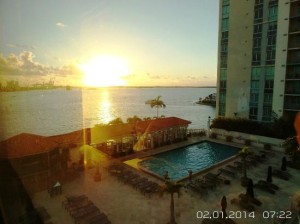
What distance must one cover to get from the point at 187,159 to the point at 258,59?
17.9 m

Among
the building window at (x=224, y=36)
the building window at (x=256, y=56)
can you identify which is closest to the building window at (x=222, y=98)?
the building window at (x=256, y=56)

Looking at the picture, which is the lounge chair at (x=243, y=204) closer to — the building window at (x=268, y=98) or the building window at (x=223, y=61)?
the building window at (x=268, y=98)

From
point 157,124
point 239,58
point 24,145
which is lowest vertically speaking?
point 157,124

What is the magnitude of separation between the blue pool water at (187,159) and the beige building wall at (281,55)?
368 inches

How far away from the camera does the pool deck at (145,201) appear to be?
1195 cm

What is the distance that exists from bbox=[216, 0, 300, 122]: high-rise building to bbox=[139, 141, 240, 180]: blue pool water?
879 centimetres

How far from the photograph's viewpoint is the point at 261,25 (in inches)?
1162

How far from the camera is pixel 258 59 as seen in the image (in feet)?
99.7

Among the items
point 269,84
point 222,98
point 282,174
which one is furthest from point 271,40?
point 282,174

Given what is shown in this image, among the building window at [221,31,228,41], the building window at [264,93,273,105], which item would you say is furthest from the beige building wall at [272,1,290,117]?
the building window at [221,31,228,41]

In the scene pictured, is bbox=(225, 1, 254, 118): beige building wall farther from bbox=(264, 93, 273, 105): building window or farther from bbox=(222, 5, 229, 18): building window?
bbox=(264, 93, 273, 105): building window

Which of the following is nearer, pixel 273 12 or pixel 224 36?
pixel 273 12

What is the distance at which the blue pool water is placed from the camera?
19.6 metres

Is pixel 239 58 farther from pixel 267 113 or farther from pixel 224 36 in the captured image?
pixel 267 113
